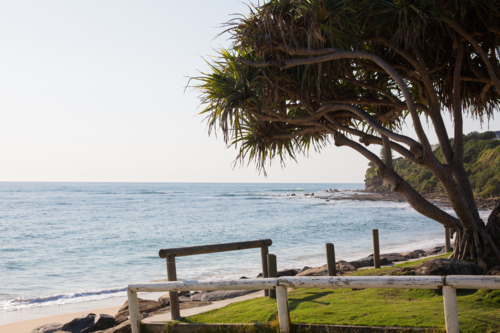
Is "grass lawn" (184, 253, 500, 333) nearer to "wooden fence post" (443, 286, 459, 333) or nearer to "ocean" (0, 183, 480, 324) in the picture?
"wooden fence post" (443, 286, 459, 333)

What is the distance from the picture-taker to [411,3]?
6031 mm

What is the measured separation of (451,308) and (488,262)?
3.12 m

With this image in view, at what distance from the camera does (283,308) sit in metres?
3.84

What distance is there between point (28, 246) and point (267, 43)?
22413mm

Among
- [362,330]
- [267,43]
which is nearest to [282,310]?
[362,330]

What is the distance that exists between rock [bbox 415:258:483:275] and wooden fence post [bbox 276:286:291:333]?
2.28 m

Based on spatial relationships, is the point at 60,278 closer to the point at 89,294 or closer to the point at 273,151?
the point at 89,294

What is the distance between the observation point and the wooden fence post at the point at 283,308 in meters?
3.80

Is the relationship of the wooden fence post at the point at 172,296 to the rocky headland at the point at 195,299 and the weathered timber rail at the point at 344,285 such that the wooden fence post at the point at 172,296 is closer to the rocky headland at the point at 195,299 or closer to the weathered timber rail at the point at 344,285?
the weathered timber rail at the point at 344,285

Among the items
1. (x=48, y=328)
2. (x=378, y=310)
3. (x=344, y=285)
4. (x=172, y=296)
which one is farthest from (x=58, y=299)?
(x=344, y=285)

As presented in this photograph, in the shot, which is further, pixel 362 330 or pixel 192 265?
pixel 192 265

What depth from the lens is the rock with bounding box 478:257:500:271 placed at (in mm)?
5668

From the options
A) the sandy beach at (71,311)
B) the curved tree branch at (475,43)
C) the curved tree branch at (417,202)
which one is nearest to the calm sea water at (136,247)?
the sandy beach at (71,311)

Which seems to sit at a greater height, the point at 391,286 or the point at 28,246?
the point at 391,286
